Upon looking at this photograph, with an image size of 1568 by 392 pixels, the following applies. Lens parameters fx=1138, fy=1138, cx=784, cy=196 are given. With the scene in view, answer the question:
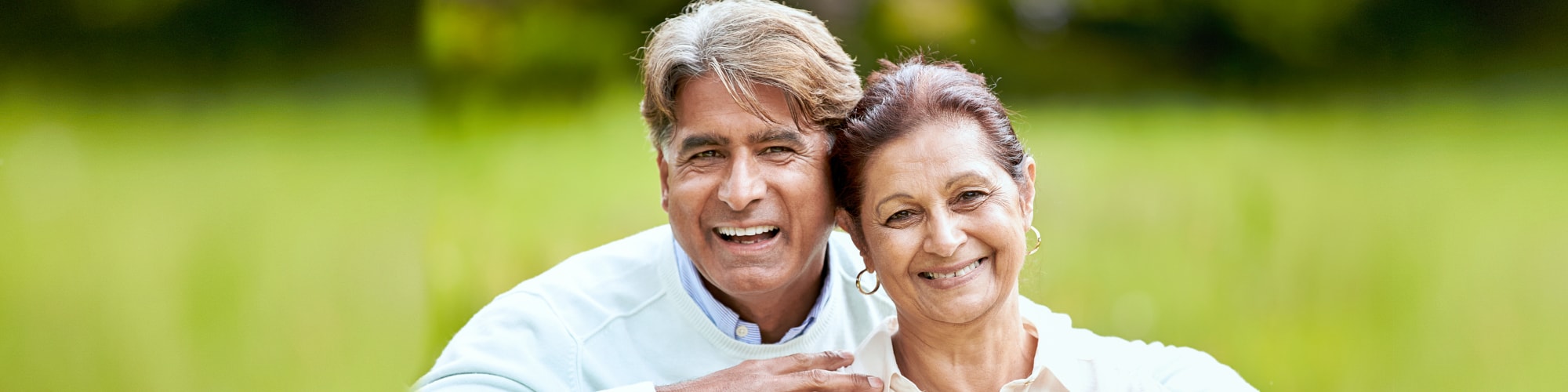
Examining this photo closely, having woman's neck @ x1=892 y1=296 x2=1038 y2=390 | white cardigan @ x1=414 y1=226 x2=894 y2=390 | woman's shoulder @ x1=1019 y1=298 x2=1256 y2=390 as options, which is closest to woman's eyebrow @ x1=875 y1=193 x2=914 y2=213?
woman's neck @ x1=892 y1=296 x2=1038 y2=390

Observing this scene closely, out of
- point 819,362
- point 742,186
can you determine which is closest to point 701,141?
point 742,186

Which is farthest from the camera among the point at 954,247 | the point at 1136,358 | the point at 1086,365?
the point at 1136,358

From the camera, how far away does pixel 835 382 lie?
6.43ft

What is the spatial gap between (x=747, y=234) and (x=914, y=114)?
0.45 metres

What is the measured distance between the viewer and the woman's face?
1807 mm

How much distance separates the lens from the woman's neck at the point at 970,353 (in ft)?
6.46

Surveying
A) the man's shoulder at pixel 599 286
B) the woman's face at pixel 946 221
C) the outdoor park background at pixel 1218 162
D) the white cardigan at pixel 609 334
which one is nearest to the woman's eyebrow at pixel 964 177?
the woman's face at pixel 946 221

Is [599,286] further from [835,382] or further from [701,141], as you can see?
[835,382]

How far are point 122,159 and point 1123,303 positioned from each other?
345 centimetres

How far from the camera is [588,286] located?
246cm

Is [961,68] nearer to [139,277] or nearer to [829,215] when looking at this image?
[829,215]

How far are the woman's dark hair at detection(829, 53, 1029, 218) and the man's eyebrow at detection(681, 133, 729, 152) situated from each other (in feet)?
0.81

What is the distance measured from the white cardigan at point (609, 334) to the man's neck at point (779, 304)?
5cm

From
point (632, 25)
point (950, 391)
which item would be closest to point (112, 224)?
point (950, 391)
